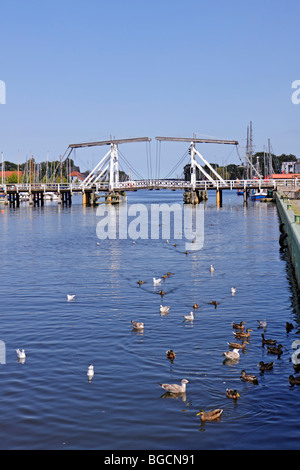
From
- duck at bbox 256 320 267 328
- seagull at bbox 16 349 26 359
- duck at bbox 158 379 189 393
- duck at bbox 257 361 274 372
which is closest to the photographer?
duck at bbox 158 379 189 393

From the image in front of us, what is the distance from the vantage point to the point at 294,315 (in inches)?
936

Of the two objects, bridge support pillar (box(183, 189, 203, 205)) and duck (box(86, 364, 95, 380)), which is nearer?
duck (box(86, 364, 95, 380))

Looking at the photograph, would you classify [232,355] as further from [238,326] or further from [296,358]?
[238,326]

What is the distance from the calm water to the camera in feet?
43.6

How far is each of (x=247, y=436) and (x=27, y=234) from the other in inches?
2054

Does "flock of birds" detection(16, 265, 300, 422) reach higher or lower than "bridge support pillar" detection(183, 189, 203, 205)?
lower

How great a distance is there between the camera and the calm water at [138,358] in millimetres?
13289

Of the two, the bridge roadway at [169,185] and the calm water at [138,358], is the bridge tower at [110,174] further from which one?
the calm water at [138,358]

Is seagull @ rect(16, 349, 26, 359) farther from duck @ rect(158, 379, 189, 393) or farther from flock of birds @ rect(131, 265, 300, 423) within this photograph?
A: duck @ rect(158, 379, 189, 393)

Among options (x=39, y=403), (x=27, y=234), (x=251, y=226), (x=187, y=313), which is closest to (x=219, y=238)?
(x=251, y=226)

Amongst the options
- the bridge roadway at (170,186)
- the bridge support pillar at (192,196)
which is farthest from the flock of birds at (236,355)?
the bridge support pillar at (192,196)

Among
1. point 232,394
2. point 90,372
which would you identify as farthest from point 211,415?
point 90,372

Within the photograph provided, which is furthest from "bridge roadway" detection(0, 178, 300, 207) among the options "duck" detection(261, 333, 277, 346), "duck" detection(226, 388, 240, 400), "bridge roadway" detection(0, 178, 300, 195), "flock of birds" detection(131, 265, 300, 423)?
"duck" detection(226, 388, 240, 400)

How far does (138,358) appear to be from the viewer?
724 inches
